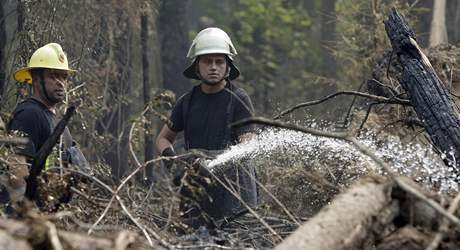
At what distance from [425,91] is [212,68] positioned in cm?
183

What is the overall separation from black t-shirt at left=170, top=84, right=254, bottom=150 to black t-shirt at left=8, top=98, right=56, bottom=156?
1.24m

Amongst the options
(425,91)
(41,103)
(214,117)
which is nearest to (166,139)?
(214,117)

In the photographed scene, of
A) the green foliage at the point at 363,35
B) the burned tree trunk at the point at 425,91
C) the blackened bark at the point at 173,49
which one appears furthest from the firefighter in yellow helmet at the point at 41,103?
the blackened bark at the point at 173,49

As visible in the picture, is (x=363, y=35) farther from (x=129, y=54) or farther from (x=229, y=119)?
(x=229, y=119)

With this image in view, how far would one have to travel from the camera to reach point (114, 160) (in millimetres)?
13828

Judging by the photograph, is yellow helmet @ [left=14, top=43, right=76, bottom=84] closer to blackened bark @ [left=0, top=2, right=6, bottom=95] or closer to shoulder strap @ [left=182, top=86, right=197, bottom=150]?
shoulder strap @ [left=182, top=86, right=197, bottom=150]

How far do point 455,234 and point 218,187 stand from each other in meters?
2.85

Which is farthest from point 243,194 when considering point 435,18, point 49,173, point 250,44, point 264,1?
point 264,1

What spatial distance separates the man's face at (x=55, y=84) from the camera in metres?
7.42

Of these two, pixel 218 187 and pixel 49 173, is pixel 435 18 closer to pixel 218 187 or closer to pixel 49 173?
pixel 218 187

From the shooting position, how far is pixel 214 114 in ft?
26.3

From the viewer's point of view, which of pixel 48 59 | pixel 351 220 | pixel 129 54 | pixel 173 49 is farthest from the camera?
pixel 173 49

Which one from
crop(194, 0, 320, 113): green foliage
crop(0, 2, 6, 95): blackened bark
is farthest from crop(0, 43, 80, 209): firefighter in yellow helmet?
crop(194, 0, 320, 113): green foliage

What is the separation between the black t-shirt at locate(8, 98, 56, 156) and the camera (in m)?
7.06
